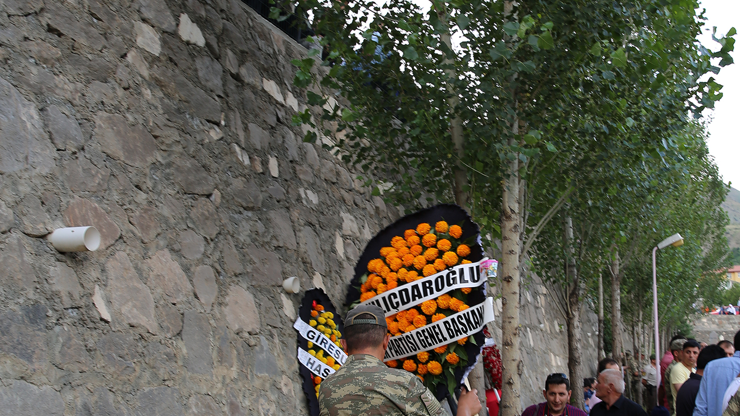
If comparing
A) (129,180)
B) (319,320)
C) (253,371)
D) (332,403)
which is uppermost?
(129,180)

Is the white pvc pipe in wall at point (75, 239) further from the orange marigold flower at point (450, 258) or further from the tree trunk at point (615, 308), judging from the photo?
the tree trunk at point (615, 308)

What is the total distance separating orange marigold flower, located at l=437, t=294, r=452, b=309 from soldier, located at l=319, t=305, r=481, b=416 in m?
1.10

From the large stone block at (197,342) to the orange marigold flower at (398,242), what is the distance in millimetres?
1472

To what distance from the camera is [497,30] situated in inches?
214

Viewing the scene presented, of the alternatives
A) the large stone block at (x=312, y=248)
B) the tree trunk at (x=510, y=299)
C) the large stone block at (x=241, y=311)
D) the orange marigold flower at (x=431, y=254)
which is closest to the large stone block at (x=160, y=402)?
the large stone block at (x=241, y=311)

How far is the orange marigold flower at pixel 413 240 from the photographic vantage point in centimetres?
414

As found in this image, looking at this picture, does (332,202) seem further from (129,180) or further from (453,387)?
(453,387)

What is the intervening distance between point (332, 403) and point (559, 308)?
46.4ft

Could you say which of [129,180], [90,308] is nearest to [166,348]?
[90,308]

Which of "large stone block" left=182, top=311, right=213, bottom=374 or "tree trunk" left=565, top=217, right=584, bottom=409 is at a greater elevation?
"tree trunk" left=565, top=217, right=584, bottom=409

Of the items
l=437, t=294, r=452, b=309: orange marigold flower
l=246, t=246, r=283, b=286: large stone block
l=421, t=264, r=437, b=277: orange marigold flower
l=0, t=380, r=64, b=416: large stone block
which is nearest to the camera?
l=0, t=380, r=64, b=416: large stone block

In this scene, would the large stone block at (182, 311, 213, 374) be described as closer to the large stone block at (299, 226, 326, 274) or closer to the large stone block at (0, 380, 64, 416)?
the large stone block at (0, 380, 64, 416)

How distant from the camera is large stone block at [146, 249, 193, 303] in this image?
4.05m

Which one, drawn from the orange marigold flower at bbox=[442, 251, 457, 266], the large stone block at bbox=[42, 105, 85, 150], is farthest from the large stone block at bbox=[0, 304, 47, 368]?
the orange marigold flower at bbox=[442, 251, 457, 266]
